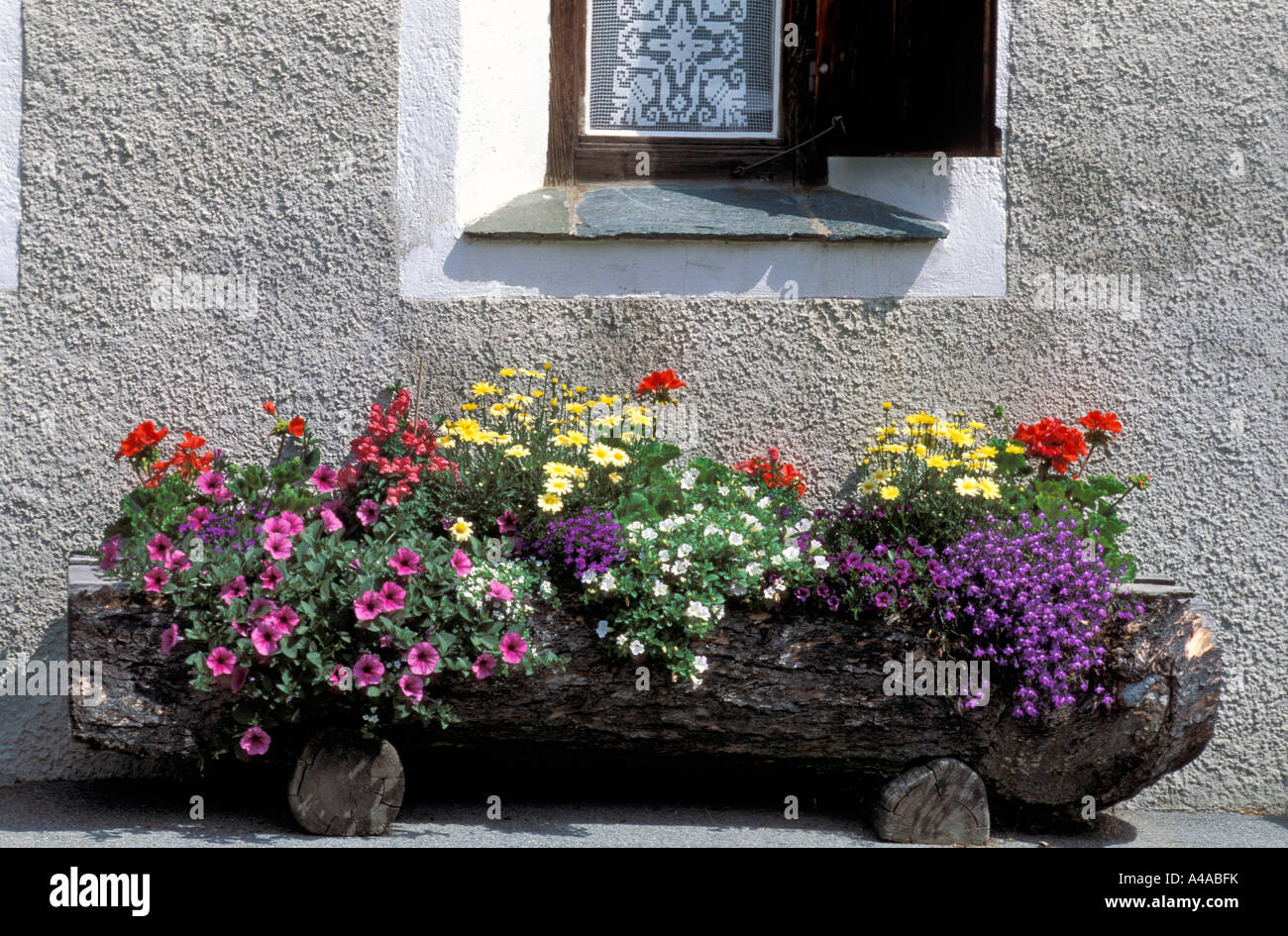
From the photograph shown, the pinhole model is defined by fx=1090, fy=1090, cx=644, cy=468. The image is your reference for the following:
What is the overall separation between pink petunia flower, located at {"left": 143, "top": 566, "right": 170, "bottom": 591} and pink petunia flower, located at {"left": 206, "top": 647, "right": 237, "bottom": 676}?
0.26 metres

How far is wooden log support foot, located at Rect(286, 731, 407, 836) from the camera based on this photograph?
2.92 m

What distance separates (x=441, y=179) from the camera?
3.66 metres

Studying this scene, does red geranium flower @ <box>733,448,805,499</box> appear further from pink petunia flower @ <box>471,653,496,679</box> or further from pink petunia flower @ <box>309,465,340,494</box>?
pink petunia flower @ <box>309,465,340,494</box>

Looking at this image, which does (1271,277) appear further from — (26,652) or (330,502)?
(26,652)

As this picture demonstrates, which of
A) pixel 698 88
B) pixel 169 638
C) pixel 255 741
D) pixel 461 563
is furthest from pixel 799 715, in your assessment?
pixel 698 88

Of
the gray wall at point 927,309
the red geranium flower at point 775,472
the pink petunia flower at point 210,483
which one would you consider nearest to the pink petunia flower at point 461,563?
the pink petunia flower at point 210,483

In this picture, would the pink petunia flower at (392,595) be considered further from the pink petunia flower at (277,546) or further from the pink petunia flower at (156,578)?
the pink petunia flower at (156,578)

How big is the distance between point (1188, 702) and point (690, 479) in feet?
4.99

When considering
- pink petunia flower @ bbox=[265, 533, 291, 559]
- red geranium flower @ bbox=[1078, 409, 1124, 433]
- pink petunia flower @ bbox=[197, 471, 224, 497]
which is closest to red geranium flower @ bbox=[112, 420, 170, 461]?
pink petunia flower @ bbox=[197, 471, 224, 497]

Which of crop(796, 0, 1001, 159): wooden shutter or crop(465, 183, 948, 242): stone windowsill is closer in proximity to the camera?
crop(796, 0, 1001, 159): wooden shutter

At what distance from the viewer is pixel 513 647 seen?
9.18 feet

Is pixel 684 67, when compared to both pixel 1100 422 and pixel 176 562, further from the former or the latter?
pixel 176 562

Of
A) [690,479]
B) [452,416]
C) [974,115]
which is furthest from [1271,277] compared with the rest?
[452,416]

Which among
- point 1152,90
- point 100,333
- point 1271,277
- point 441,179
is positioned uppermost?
point 1152,90
